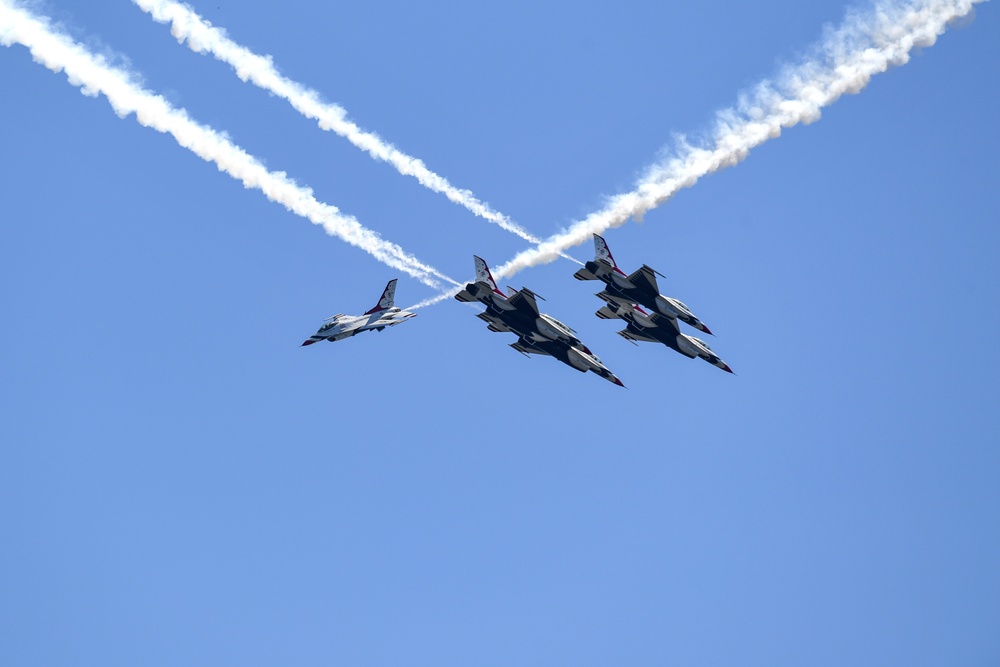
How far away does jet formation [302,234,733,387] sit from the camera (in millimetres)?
71062

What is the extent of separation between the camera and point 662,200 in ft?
232

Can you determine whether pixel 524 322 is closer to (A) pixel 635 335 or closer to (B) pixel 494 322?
(B) pixel 494 322

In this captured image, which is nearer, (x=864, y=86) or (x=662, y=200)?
(x=864, y=86)

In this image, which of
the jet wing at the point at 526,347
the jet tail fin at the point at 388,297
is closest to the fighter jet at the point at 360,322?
the jet tail fin at the point at 388,297

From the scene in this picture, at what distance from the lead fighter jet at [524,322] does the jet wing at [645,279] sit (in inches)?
178

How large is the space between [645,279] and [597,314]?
16.4 ft

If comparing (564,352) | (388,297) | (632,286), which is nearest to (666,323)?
(632,286)

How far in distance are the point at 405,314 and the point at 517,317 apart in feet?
29.2

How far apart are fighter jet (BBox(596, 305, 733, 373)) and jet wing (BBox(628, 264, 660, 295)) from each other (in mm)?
2317

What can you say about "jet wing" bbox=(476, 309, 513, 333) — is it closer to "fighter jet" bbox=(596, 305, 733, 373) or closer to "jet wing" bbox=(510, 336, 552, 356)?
"jet wing" bbox=(510, 336, 552, 356)

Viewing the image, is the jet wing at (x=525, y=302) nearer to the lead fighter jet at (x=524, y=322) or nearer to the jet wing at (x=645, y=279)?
the lead fighter jet at (x=524, y=322)

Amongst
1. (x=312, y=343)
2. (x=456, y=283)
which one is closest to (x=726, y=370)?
(x=456, y=283)

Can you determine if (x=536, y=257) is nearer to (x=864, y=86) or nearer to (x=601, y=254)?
(x=601, y=254)

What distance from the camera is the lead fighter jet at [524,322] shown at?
7075 cm
